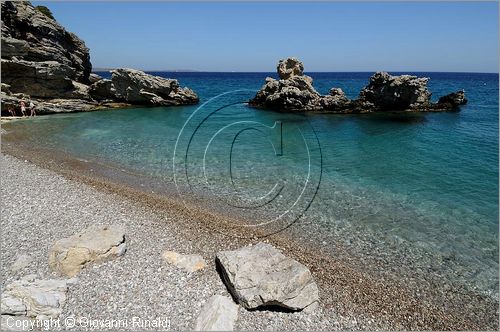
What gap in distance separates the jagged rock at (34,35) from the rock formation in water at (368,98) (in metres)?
31.6

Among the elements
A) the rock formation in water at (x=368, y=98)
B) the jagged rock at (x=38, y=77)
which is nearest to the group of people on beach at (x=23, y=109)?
the jagged rock at (x=38, y=77)

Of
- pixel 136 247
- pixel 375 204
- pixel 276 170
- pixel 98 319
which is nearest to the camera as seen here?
pixel 98 319

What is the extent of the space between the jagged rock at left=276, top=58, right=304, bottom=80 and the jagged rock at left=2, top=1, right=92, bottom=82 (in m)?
33.3

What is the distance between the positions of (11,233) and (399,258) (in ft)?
46.4

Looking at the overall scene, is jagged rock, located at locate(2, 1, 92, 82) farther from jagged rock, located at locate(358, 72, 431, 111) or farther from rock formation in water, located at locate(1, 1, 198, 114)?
jagged rock, located at locate(358, 72, 431, 111)

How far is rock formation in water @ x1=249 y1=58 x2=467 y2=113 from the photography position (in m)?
52.6

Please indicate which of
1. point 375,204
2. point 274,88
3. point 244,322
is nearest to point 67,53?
point 274,88

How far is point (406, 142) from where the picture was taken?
33.3 m

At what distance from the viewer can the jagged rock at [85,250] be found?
1048cm

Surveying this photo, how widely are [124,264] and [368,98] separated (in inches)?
2025

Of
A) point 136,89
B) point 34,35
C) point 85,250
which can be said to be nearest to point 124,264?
point 85,250

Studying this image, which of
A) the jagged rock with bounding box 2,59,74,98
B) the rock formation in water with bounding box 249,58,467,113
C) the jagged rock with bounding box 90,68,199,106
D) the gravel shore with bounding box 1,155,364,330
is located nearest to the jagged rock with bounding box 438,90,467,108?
the rock formation in water with bounding box 249,58,467,113

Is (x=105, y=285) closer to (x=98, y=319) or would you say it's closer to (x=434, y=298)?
(x=98, y=319)

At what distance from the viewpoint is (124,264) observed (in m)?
10.9
